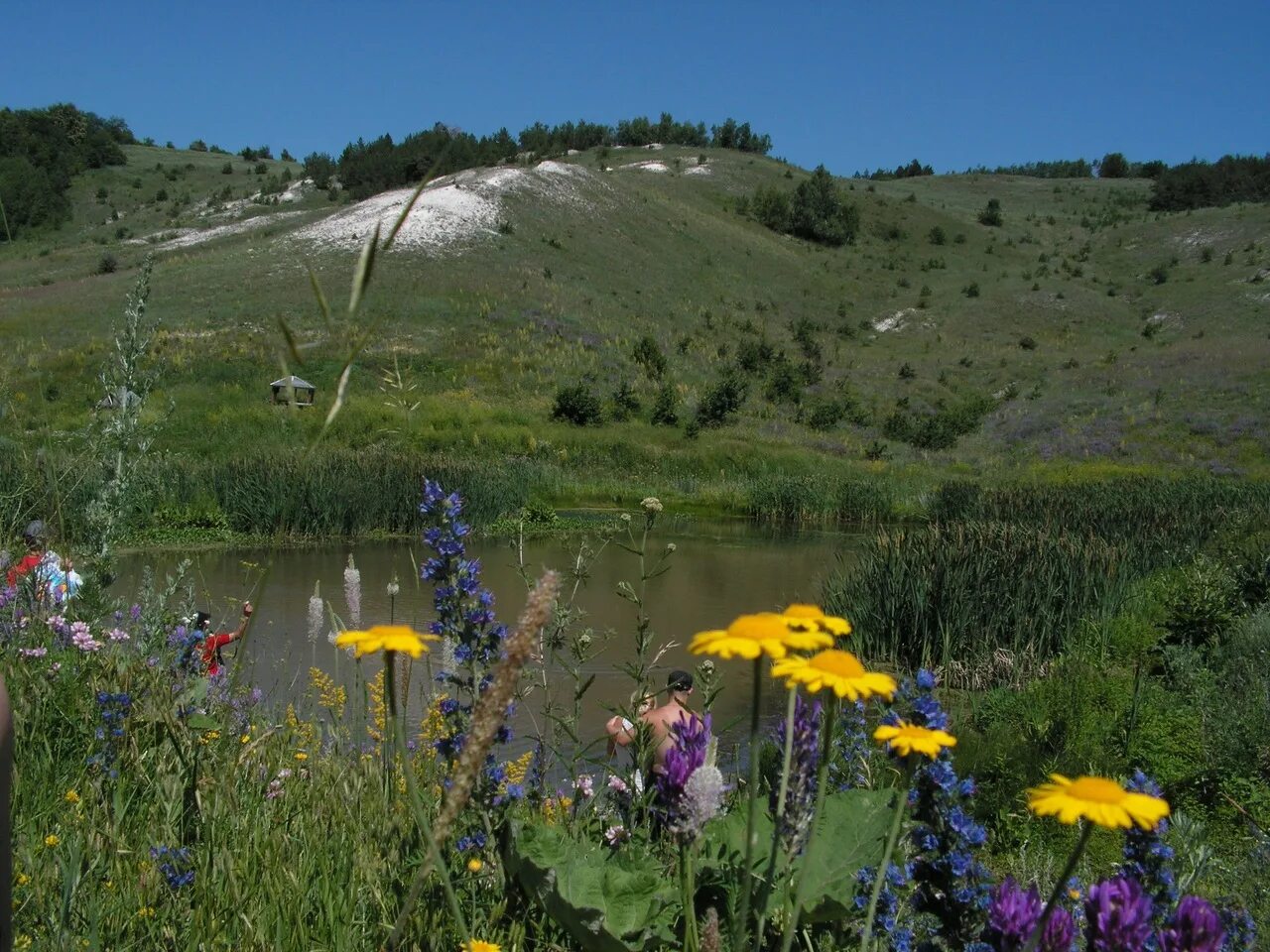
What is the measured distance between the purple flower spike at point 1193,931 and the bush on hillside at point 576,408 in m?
28.4

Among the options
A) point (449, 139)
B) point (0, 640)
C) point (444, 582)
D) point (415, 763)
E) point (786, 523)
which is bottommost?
point (786, 523)

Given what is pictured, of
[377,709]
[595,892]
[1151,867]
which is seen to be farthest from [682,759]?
[377,709]

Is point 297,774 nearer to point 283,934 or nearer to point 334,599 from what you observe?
point 283,934

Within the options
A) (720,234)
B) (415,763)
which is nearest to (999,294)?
(720,234)

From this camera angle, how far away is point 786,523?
23.7m

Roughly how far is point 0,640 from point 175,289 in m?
34.9

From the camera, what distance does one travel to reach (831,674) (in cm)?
110

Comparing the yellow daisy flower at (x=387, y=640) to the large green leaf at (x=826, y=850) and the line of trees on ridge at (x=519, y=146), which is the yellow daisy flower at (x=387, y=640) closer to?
the large green leaf at (x=826, y=850)

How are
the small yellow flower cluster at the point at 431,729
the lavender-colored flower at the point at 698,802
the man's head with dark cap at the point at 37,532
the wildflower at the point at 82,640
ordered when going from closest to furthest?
the lavender-colored flower at the point at 698,802 < the small yellow flower cluster at the point at 431,729 < the wildflower at the point at 82,640 < the man's head with dark cap at the point at 37,532

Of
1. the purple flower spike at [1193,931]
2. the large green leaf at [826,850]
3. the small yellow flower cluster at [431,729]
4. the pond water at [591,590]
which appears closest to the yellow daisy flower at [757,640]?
the purple flower spike at [1193,931]

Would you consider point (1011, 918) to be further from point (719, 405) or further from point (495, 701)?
point (719, 405)

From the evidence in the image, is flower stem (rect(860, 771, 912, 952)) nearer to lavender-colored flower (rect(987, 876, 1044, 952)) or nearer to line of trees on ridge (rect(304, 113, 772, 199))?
lavender-colored flower (rect(987, 876, 1044, 952))

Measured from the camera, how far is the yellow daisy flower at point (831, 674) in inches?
42.2

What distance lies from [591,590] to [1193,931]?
13.1 m
